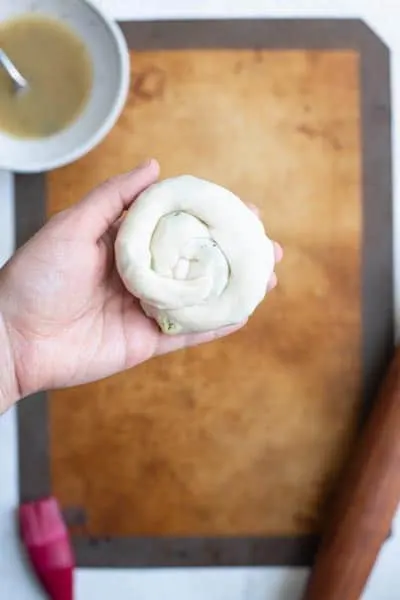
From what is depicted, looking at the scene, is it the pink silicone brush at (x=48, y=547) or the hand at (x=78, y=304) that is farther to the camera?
the pink silicone brush at (x=48, y=547)

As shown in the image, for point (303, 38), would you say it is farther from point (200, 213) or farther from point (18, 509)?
point (18, 509)

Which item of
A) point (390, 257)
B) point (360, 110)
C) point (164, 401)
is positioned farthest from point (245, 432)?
point (360, 110)

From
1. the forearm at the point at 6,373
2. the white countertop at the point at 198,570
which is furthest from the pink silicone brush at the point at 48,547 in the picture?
the forearm at the point at 6,373

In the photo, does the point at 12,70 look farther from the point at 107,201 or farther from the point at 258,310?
the point at 258,310

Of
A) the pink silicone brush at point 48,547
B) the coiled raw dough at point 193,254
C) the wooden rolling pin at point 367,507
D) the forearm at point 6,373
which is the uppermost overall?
the coiled raw dough at point 193,254

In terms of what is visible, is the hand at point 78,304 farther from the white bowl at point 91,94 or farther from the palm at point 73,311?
the white bowl at point 91,94

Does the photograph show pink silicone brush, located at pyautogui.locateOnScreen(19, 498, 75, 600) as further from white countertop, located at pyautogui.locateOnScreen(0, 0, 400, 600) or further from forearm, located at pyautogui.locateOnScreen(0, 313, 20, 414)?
forearm, located at pyautogui.locateOnScreen(0, 313, 20, 414)

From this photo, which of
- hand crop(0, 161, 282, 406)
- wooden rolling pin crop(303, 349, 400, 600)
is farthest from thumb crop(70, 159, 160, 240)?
wooden rolling pin crop(303, 349, 400, 600)
